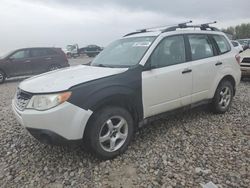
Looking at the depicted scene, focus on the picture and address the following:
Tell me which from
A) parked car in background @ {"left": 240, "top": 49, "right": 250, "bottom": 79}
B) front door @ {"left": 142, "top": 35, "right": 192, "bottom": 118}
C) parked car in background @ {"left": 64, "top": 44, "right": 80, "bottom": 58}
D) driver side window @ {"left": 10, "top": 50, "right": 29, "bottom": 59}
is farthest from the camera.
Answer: parked car in background @ {"left": 64, "top": 44, "right": 80, "bottom": 58}

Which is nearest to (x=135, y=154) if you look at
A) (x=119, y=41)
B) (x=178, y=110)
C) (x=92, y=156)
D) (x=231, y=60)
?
(x=92, y=156)

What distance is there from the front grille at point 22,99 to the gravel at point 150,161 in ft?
2.60

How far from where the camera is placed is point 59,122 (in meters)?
3.03

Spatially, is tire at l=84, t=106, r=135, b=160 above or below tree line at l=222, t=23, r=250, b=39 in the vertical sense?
below

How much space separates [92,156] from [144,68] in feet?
4.70

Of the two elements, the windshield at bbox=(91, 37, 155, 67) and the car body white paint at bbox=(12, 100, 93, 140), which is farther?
the windshield at bbox=(91, 37, 155, 67)

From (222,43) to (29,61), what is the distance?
403 inches

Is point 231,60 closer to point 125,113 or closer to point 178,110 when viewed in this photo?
point 178,110

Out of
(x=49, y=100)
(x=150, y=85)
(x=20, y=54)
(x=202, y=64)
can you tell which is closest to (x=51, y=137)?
(x=49, y=100)

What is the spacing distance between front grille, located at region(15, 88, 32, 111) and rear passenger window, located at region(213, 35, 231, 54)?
368 cm

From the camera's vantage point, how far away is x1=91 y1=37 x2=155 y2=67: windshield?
397 centimetres

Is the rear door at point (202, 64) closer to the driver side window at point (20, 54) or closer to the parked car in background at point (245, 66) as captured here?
the parked car in background at point (245, 66)

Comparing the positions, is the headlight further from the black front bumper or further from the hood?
the black front bumper

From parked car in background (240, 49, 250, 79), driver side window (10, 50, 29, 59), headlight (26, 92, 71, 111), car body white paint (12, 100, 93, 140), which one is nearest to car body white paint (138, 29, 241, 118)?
car body white paint (12, 100, 93, 140)
